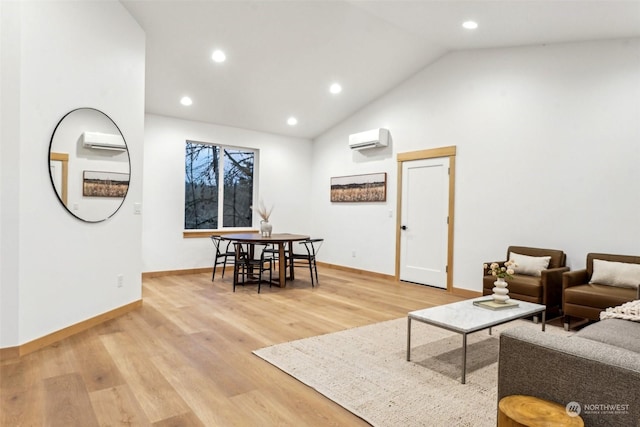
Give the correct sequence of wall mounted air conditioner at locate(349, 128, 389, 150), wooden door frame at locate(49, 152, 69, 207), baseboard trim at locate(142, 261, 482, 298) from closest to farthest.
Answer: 1. wooden door frame at locate(49, 152, 69, 207)
2. baseboard trim at locate(142, 261, 482, 298)
3. wall mounted air conditioner at locate(349, 128, 389, 150)

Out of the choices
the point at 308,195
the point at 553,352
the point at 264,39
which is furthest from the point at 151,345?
the point at 308,195

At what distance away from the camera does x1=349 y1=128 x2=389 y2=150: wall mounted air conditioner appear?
6.47 metres

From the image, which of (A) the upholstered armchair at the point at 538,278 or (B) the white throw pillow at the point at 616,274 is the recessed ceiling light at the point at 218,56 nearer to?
(A) the upholstered armchair at the point at 538,278

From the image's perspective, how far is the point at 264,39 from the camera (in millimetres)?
4891

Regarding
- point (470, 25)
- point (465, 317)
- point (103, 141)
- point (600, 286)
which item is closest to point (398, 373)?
point (465, 317)

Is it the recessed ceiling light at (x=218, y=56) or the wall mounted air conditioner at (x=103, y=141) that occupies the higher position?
the recessed ceiling light at (x=218, y=56)

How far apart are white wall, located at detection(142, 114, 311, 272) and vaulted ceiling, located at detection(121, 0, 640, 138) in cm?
28

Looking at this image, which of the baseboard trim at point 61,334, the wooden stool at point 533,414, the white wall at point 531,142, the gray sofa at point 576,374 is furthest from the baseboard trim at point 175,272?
the wooden stool at point 533,414

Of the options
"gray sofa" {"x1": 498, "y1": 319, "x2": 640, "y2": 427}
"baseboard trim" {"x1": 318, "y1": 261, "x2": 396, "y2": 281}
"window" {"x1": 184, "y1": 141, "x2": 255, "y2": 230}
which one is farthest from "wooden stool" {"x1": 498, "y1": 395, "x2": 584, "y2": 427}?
"window" {"x1": 184, "y1": 141, "x2": 255, "y2": 230}

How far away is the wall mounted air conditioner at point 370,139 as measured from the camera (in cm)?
647

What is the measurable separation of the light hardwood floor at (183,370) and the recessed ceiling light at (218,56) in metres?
3.10

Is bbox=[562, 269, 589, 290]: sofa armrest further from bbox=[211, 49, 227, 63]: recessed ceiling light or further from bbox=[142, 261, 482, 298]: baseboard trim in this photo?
bbox=[211, 49, 227, 63]: recessed ceiling light

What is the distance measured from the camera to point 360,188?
7059 millimetres

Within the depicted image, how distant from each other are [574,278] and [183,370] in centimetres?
370
